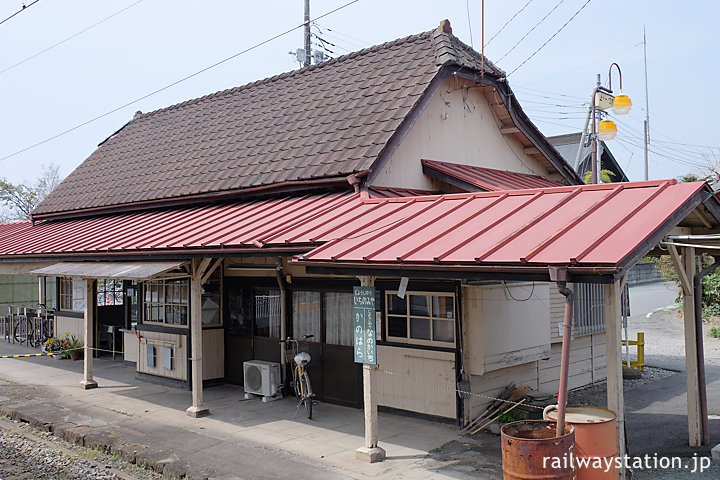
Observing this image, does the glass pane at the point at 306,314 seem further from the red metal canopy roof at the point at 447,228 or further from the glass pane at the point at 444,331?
the glass pane at the point at 444,331

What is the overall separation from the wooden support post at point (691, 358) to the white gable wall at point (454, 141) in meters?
4.53

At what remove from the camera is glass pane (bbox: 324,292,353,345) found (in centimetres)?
1034

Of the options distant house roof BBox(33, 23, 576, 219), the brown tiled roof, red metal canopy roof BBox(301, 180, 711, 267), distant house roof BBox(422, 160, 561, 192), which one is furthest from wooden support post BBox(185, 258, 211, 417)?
distant house roof BBox(422, 160, 561, 192)

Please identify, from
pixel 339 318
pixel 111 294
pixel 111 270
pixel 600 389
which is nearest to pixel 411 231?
pixel 339 318

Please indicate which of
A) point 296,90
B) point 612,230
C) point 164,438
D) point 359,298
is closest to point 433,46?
point 296,90

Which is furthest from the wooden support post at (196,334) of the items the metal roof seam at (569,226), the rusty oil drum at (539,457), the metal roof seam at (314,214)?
the rusty oil drum at (539,457)

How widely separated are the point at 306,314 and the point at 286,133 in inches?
154

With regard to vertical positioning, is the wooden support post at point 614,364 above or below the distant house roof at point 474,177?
below

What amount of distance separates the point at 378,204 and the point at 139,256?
13.9 feet

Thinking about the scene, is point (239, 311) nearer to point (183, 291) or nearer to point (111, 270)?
point (183, 291)

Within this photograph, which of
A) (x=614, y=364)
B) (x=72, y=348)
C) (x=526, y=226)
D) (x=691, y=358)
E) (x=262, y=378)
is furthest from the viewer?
(x=72, y=348)

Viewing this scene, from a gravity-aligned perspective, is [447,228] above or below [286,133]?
below

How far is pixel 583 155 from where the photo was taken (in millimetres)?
25672

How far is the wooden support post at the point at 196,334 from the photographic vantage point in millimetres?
9648
